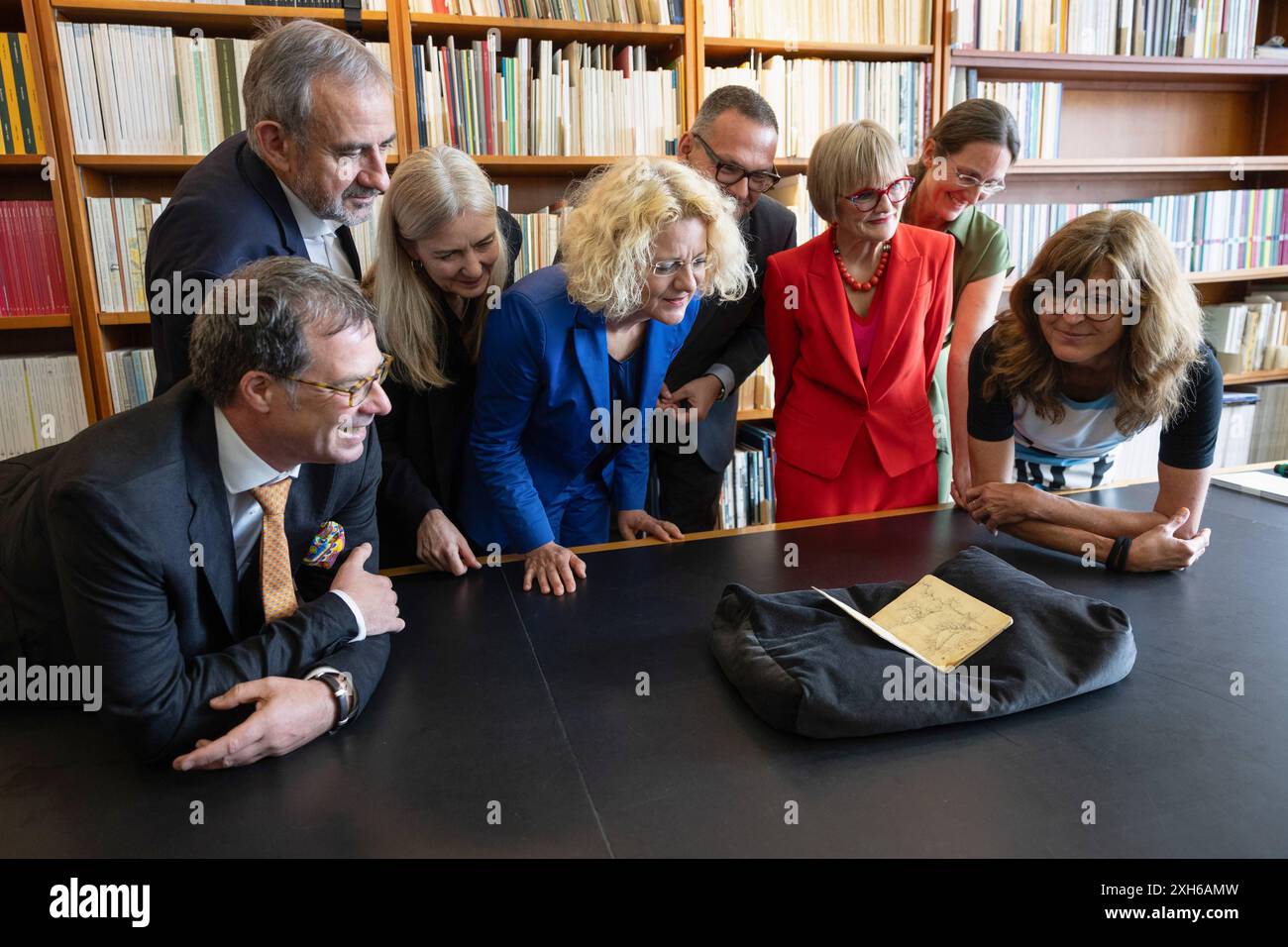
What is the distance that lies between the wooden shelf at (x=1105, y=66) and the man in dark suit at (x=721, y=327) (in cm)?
147

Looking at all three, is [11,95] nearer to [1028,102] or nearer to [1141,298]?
[1141,298]

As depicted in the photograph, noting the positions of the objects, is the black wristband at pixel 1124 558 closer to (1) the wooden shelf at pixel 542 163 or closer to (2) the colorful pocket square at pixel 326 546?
(2) the colorful pocket square at pixel 326 546

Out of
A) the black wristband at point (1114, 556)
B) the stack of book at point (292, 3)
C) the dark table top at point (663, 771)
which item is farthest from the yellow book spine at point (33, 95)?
the black wristband at point (1114, 556)

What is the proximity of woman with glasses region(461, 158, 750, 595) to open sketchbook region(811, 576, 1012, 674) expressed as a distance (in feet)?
1.86

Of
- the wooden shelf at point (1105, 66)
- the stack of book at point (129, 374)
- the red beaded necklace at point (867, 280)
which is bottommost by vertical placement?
the stack of book at point (129, 374)

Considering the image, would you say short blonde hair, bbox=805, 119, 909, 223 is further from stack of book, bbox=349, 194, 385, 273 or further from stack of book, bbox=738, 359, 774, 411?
stack of book, bbox=349, 194, 385, 273

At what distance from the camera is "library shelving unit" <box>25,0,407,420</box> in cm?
253

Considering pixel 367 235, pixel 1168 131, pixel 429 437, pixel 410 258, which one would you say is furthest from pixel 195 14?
pixel 1168 131

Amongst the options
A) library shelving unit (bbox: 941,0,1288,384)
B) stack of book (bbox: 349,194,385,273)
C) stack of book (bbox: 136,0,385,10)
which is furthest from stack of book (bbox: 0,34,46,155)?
library shelving unit (bbox: 941,0,1288,384)

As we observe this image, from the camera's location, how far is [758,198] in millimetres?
2342

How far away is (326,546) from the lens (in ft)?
4.71

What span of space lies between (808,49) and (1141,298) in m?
1.92

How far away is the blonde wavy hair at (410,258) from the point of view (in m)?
1.78
